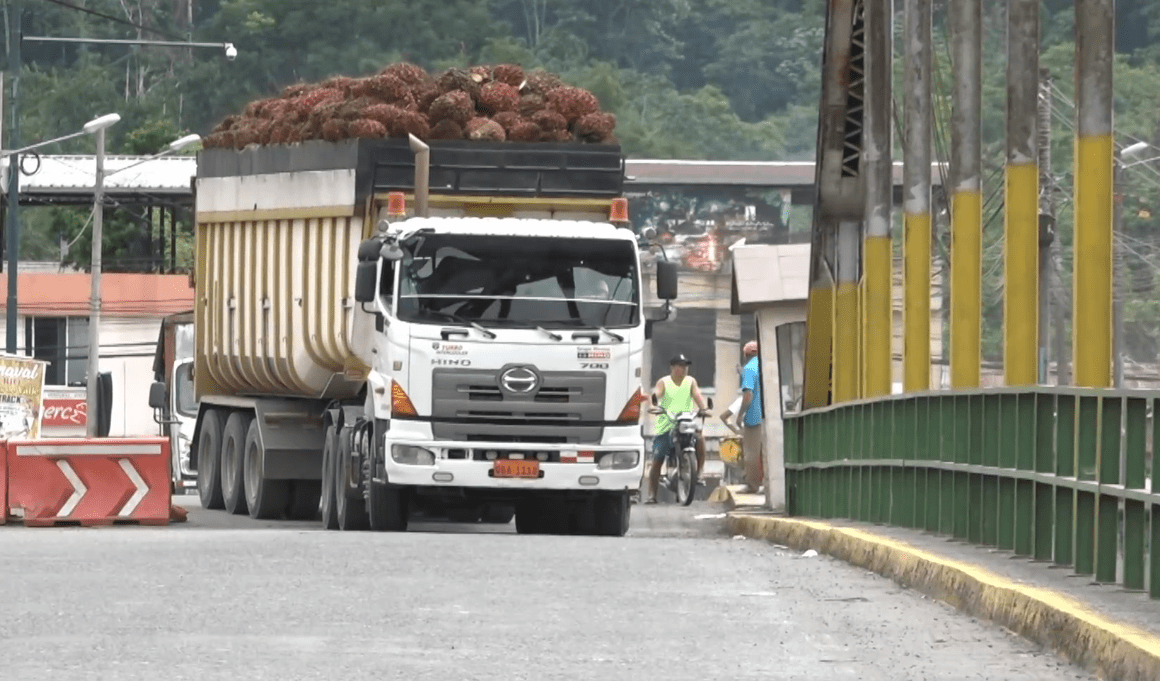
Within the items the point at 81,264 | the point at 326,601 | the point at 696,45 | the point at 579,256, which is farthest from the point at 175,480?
the point at 696,45

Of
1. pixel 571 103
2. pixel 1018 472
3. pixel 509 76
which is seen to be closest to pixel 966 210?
pixel 571 103

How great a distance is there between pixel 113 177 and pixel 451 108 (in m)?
56.2

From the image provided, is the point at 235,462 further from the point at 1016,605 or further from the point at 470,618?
the point at 1016,605

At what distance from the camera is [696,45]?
13025cm

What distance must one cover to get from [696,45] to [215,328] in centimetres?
10407

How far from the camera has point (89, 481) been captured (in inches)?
914

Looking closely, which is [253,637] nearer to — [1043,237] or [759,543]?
[759,543]

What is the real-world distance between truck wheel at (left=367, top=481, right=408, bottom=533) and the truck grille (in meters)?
0.80

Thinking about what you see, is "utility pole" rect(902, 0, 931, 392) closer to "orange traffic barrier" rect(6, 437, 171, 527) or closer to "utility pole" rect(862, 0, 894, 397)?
"utility pole" rect(862, 0, 894, 397)

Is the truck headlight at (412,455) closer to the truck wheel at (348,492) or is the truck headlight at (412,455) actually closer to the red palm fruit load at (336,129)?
the truck wheel at (348,492)

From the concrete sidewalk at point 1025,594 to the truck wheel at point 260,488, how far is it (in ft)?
29.2

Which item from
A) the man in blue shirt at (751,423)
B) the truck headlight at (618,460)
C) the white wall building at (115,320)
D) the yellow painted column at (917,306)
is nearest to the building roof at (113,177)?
the white wall building at (115,320)

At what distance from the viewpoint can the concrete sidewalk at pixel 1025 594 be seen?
9.65 metres

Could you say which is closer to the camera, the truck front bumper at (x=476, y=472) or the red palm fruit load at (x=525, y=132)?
the truck front bumper at (x=476, y=472)
